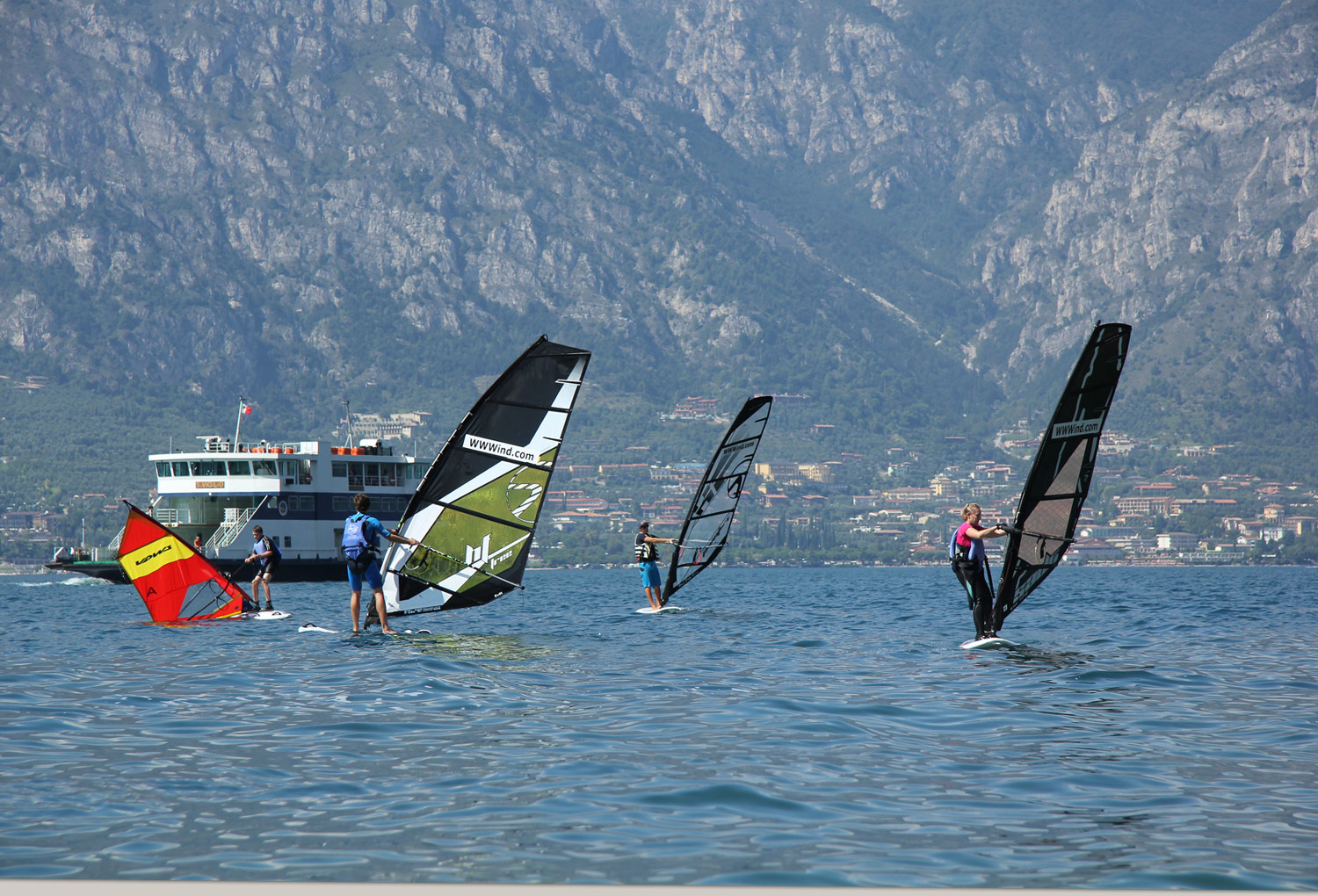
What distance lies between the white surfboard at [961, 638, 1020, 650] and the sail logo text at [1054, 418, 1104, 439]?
313 centimetres

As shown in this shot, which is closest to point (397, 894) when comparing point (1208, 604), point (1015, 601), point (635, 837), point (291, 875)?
point (291, 875)

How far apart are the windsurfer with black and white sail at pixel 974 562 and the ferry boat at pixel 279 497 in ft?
151

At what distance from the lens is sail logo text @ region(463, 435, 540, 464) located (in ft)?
60.4

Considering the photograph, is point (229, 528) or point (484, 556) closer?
point (484, 556)

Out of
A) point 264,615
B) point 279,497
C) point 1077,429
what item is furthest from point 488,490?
→ point 279,497

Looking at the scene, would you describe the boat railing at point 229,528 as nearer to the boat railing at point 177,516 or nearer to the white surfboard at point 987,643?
the boat railing at point 177,516

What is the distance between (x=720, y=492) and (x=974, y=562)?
11.3 meters

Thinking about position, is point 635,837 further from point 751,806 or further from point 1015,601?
point 1015,601

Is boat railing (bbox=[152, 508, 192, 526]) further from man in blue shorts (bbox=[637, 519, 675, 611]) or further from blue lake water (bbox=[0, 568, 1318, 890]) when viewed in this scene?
blue lake water (bbox=[0, 568, 1318, 890])

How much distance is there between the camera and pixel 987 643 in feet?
57.7

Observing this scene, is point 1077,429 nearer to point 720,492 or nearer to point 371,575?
point 371,575

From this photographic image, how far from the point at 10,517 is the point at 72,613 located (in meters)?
151

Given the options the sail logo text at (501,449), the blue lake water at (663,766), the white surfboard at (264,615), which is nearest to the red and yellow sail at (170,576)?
the white surfboard at (264,615)

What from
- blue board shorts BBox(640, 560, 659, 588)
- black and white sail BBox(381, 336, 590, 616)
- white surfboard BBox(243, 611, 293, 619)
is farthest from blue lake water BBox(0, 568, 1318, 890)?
blue board shorts BBox(640, 560, 659, 588)
